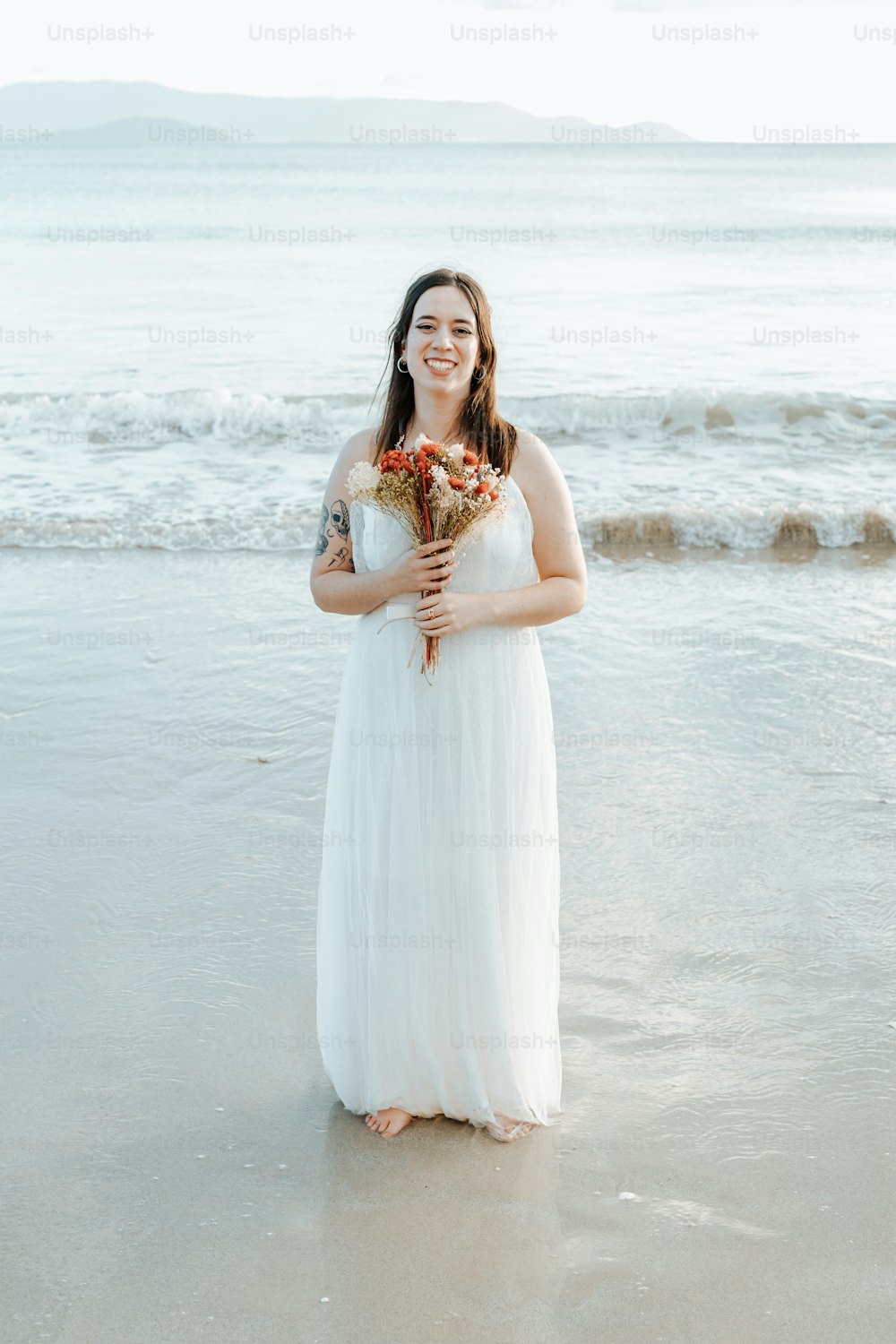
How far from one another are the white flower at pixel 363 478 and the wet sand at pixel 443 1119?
176 cm

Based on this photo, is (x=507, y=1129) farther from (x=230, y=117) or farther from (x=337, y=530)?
(x=230, y=117)

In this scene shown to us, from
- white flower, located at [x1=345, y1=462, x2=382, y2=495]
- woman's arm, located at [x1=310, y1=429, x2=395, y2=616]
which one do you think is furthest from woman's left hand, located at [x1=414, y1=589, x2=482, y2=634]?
white flower, located at [x1=345, y1=462, x2=382, y2=495]

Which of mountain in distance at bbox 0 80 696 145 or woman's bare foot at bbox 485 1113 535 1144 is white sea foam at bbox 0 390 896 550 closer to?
woman's bare foot at bbox 485 1113 535 1144

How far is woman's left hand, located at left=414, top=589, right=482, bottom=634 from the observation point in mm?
3326

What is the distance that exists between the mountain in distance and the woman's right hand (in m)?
91.8

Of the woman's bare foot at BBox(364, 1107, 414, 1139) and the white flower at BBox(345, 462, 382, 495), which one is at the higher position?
the white flower at BBox(345, 462, 382, 495)

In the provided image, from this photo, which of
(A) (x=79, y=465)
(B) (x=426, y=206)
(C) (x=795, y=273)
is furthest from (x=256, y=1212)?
(B) (x=426, y=206)

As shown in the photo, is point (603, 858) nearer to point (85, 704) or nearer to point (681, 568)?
point (85, 704)

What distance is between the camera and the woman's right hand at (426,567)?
10.9 ft

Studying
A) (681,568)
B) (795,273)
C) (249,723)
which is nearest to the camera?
(249,723)

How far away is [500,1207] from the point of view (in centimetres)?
324

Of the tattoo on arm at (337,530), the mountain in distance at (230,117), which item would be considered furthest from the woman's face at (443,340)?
the mountain in distance at (230,117)

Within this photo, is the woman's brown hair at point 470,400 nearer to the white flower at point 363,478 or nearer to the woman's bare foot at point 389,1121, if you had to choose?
the white flower at point 363,478

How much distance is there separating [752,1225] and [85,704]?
469 centimetres
